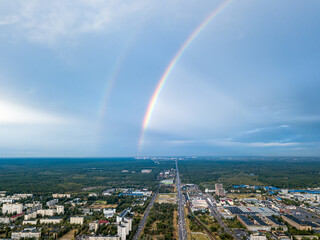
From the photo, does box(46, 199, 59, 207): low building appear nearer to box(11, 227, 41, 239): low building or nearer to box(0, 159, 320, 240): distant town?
box(0, 159, 320, 240): distant town

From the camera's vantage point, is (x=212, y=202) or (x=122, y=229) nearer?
(x=122, y=229)

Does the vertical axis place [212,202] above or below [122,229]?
below

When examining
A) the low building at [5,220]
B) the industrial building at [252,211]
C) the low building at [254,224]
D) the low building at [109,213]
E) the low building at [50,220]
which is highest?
the low building at [5,220]

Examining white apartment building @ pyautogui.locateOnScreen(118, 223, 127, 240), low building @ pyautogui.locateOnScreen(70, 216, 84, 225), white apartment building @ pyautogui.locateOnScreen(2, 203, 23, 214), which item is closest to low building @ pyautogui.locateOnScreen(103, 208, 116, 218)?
low building @ pyautogui.locateOnScreen(70, 216, 84, 225)

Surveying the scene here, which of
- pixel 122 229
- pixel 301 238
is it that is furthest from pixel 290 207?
pixel 122 229

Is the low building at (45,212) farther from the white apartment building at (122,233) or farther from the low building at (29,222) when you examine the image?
the white apartment building at (122,233)

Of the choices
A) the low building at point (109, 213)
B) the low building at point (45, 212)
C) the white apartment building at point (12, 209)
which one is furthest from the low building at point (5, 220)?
the low building at point (109, 213)

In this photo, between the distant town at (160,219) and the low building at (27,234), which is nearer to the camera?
the low building at (27,234)

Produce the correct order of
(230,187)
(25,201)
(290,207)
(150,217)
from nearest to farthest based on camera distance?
(150,217) → (290,207) → (25,201) → (230,187)

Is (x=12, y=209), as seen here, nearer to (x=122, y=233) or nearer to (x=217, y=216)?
(x=122, y=233)

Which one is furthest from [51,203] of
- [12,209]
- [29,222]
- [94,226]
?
[94,226]

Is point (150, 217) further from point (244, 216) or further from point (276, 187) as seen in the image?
point (276, 187)
